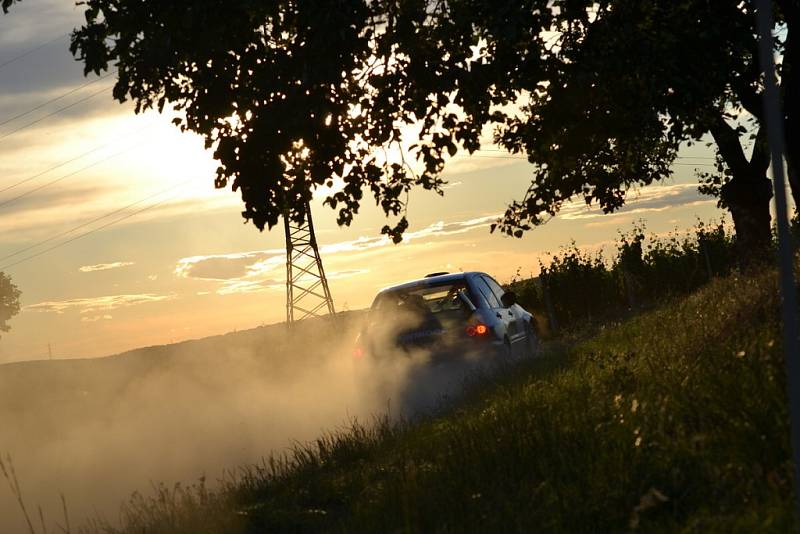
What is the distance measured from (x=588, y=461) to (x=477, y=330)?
726 cm

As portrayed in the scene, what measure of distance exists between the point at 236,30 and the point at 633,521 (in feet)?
28.4

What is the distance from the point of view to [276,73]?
11820 millimetres

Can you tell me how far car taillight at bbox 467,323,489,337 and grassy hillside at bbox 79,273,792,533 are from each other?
3.36 m

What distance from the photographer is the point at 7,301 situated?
4528 inches

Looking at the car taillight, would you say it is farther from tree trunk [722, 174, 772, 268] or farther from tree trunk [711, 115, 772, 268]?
tree trunk [722, 174, 772, 268]

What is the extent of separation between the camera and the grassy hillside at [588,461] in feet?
18.5

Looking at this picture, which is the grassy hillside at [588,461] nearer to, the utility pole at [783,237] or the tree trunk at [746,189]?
the utility pole at [783,237]

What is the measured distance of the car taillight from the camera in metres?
13.6

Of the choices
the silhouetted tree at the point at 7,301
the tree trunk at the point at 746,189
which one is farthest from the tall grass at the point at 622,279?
the silhouetted tree at the point at 7,301

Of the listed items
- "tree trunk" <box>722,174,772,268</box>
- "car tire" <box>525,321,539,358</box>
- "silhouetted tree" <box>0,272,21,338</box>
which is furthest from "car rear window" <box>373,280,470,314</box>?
"silhouetted tree" <box>0,272,21,338</box>

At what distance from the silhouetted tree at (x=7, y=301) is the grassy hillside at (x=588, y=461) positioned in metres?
113

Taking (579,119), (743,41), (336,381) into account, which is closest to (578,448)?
(743,41)

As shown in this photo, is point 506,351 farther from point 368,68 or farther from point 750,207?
point 750,207

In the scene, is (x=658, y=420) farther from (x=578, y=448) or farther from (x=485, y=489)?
(x=485, y=489)
